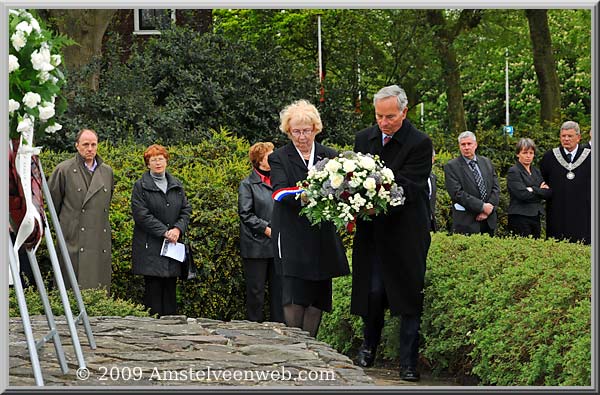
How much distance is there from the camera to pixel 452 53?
27.5 metres

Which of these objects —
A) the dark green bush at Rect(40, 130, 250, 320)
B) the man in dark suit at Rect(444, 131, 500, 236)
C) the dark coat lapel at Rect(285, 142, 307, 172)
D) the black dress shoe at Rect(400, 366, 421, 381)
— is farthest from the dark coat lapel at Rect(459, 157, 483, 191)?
the black dress shoe at Rect(400, 366, 421, 381)

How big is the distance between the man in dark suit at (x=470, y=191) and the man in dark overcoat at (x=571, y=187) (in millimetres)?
1201

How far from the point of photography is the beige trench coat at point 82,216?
1161 centimetres

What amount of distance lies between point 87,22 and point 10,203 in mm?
14647

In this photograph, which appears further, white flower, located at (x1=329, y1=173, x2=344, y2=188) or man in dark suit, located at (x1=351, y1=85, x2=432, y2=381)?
man in dark suit, located at (x1=351, y1=85, x2=432, y2=381)

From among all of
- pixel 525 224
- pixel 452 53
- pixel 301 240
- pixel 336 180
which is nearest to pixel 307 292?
pixel 301 240

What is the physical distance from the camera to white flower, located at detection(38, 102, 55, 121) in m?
6.57

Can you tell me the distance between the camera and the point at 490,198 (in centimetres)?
1396

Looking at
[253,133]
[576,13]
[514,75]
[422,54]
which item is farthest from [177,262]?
[514,75]

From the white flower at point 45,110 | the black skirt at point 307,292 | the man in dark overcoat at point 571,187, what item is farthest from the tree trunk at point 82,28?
the white flower at point 45,110

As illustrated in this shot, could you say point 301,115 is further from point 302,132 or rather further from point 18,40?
point 18,40

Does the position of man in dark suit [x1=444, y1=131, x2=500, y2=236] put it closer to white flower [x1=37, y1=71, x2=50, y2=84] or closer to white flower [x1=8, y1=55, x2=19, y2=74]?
white flower [x1=37, y1=71, x2=50, y2=84]

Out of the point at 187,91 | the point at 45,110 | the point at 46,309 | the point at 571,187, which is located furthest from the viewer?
the point at 187,91

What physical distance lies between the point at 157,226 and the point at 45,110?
5.12 m
